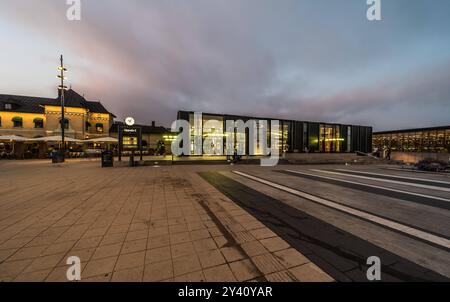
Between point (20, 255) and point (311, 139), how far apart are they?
117ft

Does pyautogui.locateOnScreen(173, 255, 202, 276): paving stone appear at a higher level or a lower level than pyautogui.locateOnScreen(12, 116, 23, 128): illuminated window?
lower

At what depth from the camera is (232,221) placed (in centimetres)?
427

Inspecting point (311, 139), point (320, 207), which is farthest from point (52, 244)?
point (311, 139)

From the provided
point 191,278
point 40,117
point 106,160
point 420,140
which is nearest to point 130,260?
point 191,278

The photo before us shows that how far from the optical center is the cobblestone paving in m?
2.41

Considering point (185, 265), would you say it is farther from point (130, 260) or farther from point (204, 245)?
point (130, 260)

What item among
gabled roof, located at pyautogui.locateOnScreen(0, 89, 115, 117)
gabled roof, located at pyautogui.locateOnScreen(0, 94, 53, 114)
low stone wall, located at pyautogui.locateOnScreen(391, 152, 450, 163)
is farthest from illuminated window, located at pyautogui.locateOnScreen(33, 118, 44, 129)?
low stone wall, located at pyautogui.locateOnScreen(391, 152, 450, 163)

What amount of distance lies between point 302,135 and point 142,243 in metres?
33.1

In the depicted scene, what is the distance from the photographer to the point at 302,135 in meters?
31.8

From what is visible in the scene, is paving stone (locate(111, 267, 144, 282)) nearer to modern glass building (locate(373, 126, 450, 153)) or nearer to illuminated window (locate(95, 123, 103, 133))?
illuminated window (locate(95, 123, 103, 133))

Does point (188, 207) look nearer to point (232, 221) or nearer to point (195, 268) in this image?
point (232, 221)

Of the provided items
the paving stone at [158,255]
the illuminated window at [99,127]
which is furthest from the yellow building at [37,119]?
the paving stone at [158,255]

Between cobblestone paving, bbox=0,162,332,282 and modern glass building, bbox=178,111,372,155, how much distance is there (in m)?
17.9

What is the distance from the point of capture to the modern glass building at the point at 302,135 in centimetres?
2449
